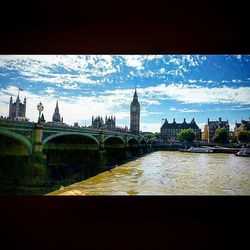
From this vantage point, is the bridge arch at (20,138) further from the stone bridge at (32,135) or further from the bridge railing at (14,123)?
the bridge railing at (14,123)

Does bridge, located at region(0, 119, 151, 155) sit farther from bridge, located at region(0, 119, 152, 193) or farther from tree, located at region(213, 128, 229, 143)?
tree, located at region(213, 128, 229, 143)

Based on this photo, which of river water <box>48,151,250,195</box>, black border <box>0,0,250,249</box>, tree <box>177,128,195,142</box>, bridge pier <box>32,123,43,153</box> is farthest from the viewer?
tree <box>177,128,195,142</box>

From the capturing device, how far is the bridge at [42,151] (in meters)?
7.67

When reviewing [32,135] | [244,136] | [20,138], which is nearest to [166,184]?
[32,135]

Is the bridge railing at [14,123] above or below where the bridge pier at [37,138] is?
above

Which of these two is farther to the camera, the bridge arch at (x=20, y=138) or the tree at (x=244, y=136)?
the tree at (x=244, y=136)

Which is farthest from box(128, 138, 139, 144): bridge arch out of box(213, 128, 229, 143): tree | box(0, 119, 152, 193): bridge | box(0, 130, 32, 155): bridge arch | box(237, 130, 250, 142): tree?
box(0, 130, 32, 155): bridge arch

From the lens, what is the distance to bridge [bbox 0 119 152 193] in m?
7.67

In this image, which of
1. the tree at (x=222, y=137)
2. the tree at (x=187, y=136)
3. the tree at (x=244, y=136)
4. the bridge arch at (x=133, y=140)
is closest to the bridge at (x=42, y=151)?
the bridge arch at (x=133, y=140)

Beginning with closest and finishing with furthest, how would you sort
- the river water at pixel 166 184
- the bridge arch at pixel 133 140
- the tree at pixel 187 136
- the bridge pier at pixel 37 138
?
the bridge pier at pixel 37 138, the river water at pixel 166 184, the bridge arch at pixel 133 140, the tree at pixel 187 136
